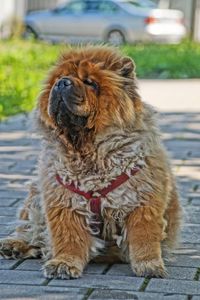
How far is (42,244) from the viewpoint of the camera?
594cm

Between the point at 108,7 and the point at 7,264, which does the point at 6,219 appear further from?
the point at 108,7

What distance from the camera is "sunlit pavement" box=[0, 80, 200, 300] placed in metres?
5.18

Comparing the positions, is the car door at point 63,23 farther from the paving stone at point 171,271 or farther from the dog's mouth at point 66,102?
the dog's mouth at point 66,102

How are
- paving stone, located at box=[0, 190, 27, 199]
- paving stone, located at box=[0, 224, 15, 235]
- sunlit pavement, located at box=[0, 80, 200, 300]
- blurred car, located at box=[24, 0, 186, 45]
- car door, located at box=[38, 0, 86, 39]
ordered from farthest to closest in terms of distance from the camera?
1. car door, located at box=[38, 0, 86, 39]
2. blurred car, located at box=[24, 0, 186, 45]
3. paving stone, located at box=[0, 190, 27, 199]
4. paving stone, located at box=[0, 224, 15, 235]
5. sunlit pavement, located at box=[0, 80, 200, 300]

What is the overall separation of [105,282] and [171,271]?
48 cm

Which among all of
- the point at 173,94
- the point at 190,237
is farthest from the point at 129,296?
the point at 173,94

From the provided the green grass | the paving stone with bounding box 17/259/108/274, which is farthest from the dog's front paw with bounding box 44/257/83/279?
the green grass

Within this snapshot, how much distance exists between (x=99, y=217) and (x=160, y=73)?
1561 centimetres

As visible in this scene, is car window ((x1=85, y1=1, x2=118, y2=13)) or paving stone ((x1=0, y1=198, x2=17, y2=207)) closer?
paving stone ((x1=0, y1=198, x2=17, y2=207))

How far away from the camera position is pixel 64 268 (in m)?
5.43

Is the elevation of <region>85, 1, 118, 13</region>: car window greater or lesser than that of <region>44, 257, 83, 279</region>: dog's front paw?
greater

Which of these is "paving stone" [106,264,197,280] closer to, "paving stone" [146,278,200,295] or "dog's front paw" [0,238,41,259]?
"paving stone" [146,278,200,295]

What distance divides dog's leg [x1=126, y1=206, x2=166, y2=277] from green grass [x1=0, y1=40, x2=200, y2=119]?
6.47 meters

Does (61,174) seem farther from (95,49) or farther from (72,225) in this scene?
(95,49)
